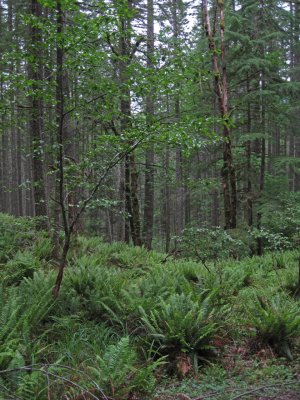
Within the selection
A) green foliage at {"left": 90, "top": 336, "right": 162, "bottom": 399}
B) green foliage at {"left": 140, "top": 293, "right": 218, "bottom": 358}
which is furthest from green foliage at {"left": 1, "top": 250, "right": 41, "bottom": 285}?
green foliage at {"left": 90, "top": 336, "right": 162, "bottom": 399}

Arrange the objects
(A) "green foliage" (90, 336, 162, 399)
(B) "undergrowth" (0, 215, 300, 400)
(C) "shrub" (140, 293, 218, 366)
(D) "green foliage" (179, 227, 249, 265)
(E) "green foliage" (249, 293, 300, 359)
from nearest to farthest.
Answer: (A) "green foliage" (90, 336, 162, 399), (B) "undergrowth" (0, 215, 300, 400), (C) "shrub" (140, 293, 218, 366), (E) "green foliage" (249, 293, 300, 359), (D) "green foliage" (179, 227, 249, 265)

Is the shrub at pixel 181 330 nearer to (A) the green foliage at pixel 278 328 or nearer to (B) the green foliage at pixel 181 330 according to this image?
(B) the green foliage at pixel 181 330

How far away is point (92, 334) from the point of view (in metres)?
5.46

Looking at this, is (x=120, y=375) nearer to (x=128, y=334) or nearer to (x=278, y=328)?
(x=128, y=334)

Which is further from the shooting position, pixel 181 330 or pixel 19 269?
pixel 19 269


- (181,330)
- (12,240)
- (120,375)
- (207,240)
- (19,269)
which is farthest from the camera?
(12,240)

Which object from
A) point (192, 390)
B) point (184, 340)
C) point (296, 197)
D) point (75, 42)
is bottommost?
point (192, 390)

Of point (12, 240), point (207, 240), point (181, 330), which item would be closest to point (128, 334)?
point (181, 330)

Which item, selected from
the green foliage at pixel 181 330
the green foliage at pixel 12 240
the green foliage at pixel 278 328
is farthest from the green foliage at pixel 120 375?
the green foliage at pixel 12 240

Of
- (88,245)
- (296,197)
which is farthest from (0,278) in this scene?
(296,197)

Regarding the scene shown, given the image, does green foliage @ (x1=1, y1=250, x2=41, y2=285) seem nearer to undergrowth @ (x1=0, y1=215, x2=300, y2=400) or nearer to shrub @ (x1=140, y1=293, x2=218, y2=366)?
undergrowth @ (x1=0, y1=215, x2=300, y2=400)

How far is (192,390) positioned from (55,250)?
20.0ft

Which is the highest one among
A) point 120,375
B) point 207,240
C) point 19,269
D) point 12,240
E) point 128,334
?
point 207,240

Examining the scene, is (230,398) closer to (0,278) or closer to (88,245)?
(0,278)
